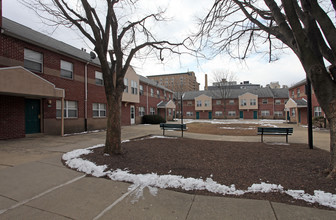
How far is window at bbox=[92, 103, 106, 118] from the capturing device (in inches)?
628

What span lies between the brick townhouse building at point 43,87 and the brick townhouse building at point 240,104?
36.1 meters

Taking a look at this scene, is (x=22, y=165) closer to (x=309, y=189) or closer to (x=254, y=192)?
(x=254, y=192)

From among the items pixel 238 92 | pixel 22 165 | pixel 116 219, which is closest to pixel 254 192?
pixel 116 219

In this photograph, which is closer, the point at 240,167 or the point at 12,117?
the point at 240,167

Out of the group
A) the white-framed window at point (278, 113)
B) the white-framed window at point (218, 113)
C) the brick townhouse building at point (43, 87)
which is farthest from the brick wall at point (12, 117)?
the white-framed window at point (278, 113)

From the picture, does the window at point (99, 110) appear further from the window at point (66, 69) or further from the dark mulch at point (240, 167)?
the dark mulch at point (240, 167)

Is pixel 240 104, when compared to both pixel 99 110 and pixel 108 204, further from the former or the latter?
pixel 108 204

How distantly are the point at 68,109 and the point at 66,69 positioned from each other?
10.3 ft

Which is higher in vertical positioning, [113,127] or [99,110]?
[99,110]

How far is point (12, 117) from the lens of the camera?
965 centimetres

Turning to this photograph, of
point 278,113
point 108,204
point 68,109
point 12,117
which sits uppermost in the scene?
point 68,109

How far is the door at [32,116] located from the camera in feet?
34.8

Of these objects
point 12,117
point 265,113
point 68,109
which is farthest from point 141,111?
point 265,113

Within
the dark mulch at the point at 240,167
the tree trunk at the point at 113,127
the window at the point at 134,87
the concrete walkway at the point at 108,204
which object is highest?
the window at the point at 134,87
